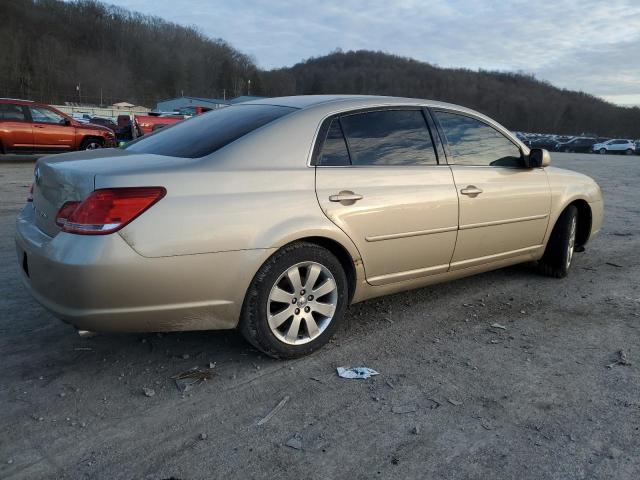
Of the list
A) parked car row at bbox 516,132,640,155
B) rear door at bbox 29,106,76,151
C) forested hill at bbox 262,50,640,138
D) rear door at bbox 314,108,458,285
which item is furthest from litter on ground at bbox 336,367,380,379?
forested hill at bbox 262,50,640,138

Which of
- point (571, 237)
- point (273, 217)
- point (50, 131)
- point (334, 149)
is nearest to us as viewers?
point (273, 217)

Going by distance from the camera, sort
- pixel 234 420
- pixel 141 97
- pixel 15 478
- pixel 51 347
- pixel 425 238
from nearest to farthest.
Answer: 1. pixel 15 478
2. pixel 234 420
3. pixel 51 347
4. pixel 425 238
5. pixel 141 97

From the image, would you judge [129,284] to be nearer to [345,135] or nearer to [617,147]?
[345,135]

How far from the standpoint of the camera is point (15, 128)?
1377 cm

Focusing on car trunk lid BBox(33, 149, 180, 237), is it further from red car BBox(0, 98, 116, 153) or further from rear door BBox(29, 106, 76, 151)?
rear door BBox(29, 106, 76, 151)

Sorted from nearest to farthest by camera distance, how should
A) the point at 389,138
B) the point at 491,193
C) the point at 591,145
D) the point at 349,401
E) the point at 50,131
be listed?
the point at 349,401 < the point at 389,138 < the point at 491,193 < the point at 50,131 < the point at 591,145


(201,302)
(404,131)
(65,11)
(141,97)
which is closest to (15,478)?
(201,302)

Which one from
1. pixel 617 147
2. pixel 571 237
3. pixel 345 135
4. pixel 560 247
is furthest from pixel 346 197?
pixel 617 147

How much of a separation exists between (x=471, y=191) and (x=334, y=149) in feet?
4.11

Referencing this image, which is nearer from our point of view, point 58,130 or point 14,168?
point 14,168

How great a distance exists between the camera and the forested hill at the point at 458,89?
119 metres

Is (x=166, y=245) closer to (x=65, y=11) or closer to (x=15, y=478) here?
(x=15, y=478)

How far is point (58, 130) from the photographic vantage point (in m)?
14.5

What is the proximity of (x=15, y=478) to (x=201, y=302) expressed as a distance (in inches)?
44.2
